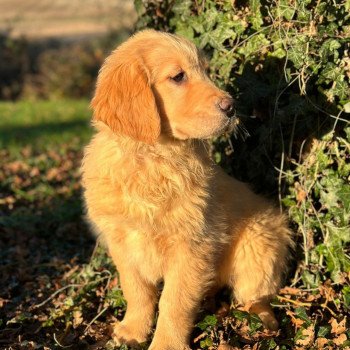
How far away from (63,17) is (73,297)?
87.2 ft

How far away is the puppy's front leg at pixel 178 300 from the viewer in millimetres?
3488

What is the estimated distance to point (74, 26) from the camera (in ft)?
83.6

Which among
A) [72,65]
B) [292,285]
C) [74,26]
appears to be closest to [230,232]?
[292,285]

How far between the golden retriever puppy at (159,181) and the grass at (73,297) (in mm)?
214

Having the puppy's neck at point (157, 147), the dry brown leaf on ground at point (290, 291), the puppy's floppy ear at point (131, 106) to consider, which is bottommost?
the dry brown leaf on ground at point (290, 291)

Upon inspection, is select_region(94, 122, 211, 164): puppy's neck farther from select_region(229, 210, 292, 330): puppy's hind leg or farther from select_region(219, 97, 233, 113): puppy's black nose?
select_region(229, 210, 292, 330): puppy's hind leg

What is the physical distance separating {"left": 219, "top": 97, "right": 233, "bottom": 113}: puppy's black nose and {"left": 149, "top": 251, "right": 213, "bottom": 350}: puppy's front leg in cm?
90

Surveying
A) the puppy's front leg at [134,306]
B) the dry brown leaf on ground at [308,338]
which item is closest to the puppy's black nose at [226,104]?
the puppy's front leg at [134,306]

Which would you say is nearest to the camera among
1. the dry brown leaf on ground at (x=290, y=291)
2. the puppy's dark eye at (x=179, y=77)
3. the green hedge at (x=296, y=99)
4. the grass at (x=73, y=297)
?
the puppy's dark eye at (x=179, y=77)

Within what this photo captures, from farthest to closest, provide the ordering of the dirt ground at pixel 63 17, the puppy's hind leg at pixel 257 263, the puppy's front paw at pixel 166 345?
the dirt ground at pixel 63 17
the puppy's hind leg at pixel 257 263
the puppy's front paw at pixel 166 345

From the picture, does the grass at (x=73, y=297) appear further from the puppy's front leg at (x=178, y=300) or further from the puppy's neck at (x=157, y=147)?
the puppy's neck at (x=157, y=147)

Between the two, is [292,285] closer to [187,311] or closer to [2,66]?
[187,311]

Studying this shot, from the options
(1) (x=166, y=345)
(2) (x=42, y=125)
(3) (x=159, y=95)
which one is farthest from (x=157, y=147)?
(2) (x=42, y=125)

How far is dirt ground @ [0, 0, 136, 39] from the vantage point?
15422 mm
